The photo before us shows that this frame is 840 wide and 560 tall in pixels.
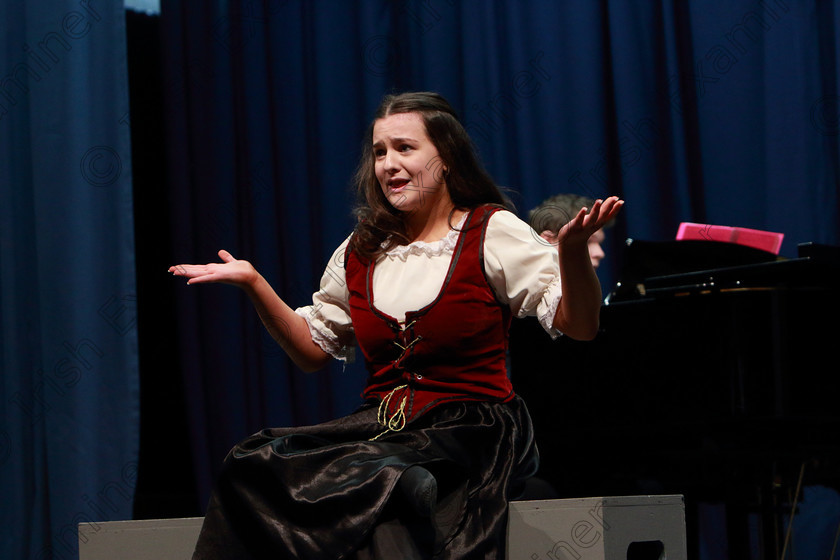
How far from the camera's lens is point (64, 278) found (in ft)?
11.6

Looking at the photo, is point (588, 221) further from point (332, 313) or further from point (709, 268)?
point (709, 268)

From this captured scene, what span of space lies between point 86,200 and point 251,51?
90cm

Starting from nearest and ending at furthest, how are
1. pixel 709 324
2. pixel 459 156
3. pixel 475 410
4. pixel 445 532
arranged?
pixel 445 532
pixel 475 410
pixel 459 156
pixel 709 324

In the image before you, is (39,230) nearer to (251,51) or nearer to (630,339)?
(251,51)

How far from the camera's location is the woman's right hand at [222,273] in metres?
1.83

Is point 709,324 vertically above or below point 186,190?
below

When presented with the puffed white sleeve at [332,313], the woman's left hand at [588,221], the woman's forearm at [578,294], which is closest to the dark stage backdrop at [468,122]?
the puffed white sleeve at [332,313]

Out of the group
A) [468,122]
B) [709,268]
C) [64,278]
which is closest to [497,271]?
[709,268]

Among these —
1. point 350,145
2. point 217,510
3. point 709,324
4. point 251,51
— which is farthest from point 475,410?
point 251,51

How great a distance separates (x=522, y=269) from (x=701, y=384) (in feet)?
3.27

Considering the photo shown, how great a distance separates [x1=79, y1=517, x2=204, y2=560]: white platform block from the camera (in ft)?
5.75

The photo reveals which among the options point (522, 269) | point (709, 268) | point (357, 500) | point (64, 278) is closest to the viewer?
point (357, 500)

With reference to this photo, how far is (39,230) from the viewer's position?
356 cm

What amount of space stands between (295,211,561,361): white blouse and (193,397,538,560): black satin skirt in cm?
27
